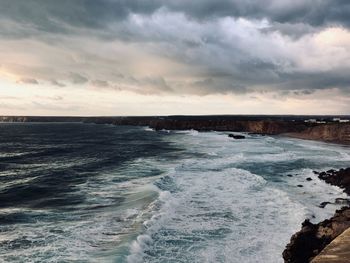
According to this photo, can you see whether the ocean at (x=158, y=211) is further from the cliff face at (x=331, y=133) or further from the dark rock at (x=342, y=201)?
the cliff face at (x=331, y=133)

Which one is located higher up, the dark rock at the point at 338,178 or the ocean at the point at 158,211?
the dark rock at the point at 338,178

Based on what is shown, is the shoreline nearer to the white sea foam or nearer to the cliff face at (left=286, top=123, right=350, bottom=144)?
the white sea foam

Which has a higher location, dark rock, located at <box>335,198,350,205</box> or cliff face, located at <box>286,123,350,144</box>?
cliff face, located at <box>286,123,350,144</box>

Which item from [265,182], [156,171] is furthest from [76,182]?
[265,182]

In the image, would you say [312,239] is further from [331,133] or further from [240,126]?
[240,126]

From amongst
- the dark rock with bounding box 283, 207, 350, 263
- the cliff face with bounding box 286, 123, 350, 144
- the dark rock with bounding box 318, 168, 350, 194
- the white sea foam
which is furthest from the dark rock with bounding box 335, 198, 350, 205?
the cliff face with bounding box 286, 123, 350, 144

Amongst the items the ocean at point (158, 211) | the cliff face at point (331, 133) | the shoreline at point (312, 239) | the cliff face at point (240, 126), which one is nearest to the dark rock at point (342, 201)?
the ocean at point (158, 211)

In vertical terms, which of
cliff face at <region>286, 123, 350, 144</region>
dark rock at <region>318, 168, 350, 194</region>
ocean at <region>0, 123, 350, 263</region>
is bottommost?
ocean at <region>0, 123, 350, 263</region>

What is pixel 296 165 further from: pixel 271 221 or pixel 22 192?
pixel 22 192
